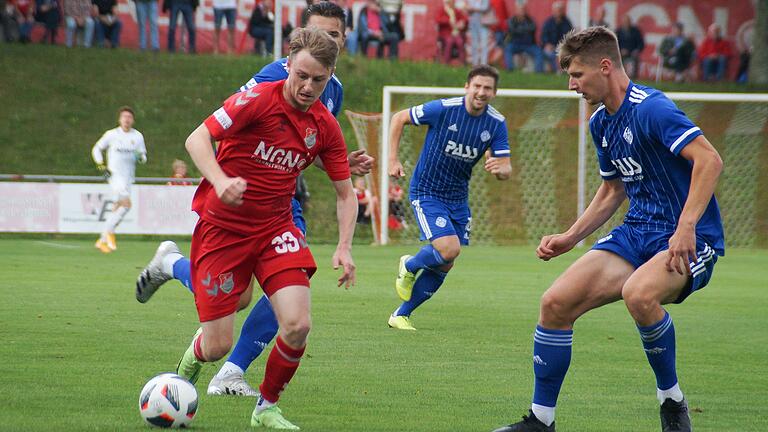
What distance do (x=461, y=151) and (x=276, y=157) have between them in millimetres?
5018

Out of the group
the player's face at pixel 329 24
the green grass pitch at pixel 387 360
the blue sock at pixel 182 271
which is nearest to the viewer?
the green grass pitch at pixel 387 360

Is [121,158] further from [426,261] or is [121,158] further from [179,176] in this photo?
[426,261]

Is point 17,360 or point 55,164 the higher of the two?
point 17,360

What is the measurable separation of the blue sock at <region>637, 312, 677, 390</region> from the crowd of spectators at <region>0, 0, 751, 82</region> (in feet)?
65.7

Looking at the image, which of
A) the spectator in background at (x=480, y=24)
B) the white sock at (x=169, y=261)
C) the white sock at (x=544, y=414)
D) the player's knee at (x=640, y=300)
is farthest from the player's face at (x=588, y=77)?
the spectator in background at (x=480, y=24)

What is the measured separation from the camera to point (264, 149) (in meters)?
5.96

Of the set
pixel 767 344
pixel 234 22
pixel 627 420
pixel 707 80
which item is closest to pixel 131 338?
pixel 627 420

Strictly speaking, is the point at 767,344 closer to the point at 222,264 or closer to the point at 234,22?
the point at 222,264

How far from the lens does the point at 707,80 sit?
30.3 metres

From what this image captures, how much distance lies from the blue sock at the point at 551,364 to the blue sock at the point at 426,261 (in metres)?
4.42

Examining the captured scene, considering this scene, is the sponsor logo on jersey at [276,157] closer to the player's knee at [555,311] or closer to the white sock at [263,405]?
the white sock at [263,405]

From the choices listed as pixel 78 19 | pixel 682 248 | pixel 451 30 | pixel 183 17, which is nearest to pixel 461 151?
pixel 682 248

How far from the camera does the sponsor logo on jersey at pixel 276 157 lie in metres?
5.96

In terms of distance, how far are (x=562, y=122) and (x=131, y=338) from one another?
16.2 m
